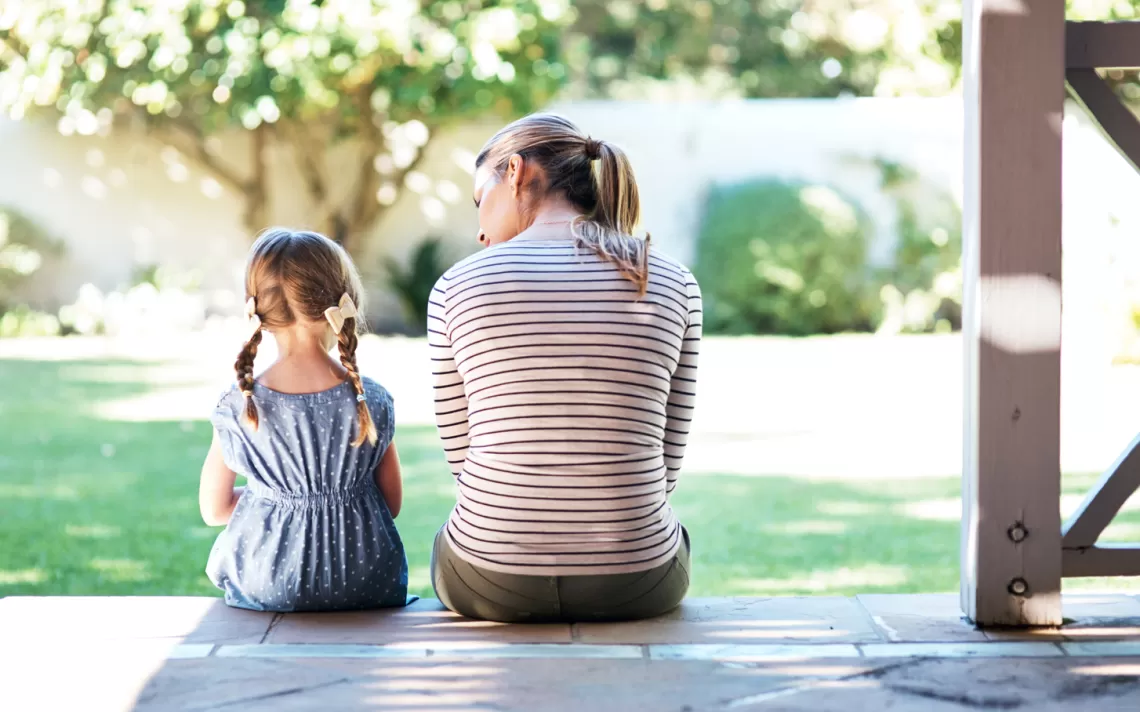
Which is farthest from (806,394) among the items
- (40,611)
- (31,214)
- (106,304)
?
(31,214)

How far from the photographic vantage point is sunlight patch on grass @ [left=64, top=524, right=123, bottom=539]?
477 cm

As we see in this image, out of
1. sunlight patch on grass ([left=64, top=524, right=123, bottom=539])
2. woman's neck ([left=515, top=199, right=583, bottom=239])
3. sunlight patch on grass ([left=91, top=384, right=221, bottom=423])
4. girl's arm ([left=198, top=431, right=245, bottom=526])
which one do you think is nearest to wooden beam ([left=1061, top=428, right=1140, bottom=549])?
woman's neck ([left=515, top=199, right=583, bottom=239])

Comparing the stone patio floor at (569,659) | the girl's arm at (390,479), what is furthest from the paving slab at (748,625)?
the girl's arm at (390,479)

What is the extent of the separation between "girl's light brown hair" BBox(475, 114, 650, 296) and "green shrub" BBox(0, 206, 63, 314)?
1069 cm

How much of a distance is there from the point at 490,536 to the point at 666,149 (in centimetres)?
1067

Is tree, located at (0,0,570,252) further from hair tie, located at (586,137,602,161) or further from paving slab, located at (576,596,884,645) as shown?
paving slab, located at (576,596,884,645)

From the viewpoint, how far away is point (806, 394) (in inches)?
326

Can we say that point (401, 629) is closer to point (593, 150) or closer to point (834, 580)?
point (593, 150)

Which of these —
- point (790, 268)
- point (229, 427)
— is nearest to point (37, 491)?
point (229, 427)

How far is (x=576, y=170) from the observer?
277 centimetres

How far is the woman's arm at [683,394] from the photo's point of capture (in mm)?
2795

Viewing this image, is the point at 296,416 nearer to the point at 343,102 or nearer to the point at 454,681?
the point at 454,681

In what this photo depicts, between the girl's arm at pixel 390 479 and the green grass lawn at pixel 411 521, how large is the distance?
129cm

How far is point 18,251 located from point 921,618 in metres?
11.3
